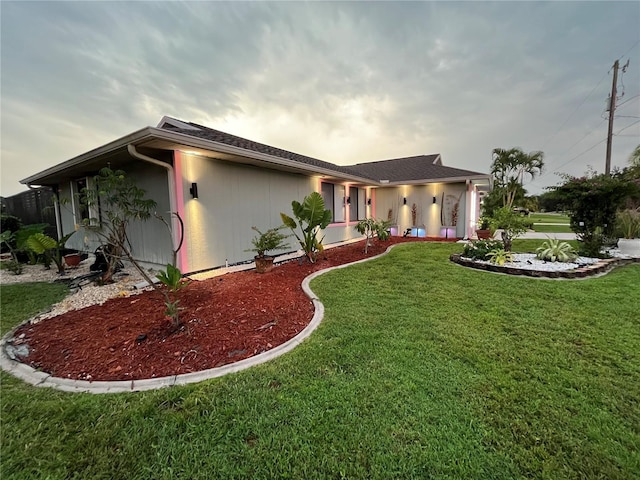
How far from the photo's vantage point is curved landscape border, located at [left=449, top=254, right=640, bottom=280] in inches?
231

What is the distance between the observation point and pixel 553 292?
488 cm

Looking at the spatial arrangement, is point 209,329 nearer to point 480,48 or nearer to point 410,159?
point 480,48

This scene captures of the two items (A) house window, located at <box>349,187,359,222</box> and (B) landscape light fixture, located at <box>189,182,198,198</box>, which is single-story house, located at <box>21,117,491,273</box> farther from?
(A) house window, located at <box>349,187,359,222</box>

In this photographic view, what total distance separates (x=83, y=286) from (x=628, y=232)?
16.0m

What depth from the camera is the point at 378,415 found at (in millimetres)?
2041

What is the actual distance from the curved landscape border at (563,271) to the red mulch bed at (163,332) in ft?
16.2

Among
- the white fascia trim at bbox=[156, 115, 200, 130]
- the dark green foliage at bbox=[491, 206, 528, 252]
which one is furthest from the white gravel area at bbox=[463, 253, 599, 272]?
the white fascia trim at bbox=[156, 115, 200, 130]

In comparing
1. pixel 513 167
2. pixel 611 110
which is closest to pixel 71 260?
pixel 513 167

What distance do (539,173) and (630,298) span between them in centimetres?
1713

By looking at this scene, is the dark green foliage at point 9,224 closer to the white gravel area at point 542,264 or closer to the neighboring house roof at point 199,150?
the neighboring house roof at point 199,150

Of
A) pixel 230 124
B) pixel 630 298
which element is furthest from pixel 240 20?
pixel 630 298

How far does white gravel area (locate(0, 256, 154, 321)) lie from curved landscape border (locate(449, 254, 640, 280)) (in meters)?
7.93

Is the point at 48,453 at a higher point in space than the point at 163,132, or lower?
lower

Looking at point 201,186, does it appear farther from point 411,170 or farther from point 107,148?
point 411,170
